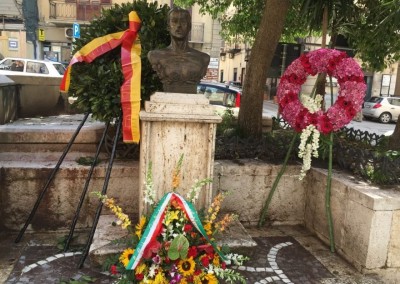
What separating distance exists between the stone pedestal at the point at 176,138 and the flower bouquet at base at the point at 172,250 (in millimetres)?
226

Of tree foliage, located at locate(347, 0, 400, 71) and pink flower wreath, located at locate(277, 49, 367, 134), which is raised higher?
tree foliage, located at locate(347, 0, 400, 71)

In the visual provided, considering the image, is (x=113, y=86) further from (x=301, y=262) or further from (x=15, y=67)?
(x=15, y=67)

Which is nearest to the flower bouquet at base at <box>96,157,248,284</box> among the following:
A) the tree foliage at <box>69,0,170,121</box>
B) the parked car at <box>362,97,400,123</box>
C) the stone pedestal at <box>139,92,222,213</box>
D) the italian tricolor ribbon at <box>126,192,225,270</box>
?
the italian tricolor ribbon at <box>126,192,225,270</box>

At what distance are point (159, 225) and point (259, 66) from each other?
2.82 m

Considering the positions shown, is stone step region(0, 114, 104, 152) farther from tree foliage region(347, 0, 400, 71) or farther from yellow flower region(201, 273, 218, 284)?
tree foliage region(347, 0, 400, 71)

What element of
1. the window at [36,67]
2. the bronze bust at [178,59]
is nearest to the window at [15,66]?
the window at [36,67]

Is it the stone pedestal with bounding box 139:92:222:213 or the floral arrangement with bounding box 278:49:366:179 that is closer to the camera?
the stone pedestal with bounding box 139:92:222:213

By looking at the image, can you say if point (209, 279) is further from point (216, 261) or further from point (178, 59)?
point (178, 59)

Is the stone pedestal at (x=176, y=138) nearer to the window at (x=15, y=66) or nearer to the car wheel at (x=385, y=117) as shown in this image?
A: the window at (x=15, y=66)

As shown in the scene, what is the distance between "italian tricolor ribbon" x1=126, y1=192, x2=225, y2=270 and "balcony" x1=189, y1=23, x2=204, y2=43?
2291 centimetres

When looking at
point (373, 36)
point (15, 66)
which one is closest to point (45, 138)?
point (373, 36)

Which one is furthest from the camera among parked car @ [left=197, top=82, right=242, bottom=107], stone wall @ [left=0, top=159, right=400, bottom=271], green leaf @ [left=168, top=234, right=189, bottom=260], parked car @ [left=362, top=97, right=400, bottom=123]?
parked car @ [left=362, top=97, right=400, bottom=123]

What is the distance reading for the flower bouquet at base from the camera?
9.64 ft

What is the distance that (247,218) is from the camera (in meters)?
4.40
